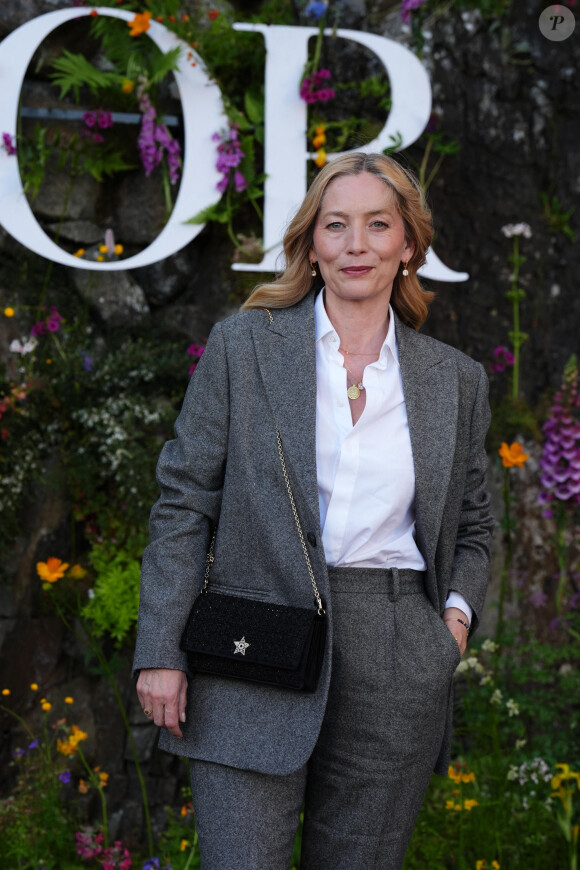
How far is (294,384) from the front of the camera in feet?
5.98

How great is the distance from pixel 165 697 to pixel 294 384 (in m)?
0.68

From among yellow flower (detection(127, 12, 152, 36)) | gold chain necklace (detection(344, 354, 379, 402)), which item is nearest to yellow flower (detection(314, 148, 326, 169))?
yellow flower (detection(127, 12, 152, 36))

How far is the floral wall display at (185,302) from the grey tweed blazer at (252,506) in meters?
1.38

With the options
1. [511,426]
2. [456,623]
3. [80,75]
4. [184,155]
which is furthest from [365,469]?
[80,75]

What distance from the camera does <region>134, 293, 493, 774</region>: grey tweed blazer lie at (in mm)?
1718

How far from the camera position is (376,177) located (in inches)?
76.4

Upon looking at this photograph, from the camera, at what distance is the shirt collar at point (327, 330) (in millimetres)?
1945

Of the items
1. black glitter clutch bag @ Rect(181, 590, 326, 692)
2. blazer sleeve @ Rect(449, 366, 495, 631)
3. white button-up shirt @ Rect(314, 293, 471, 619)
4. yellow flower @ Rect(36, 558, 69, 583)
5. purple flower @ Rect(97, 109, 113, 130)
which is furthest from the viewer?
purple flower @ Rect(97, 109, 113, 130)

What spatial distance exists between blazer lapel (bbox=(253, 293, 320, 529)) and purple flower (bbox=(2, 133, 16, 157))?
201cm

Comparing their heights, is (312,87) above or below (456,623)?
above

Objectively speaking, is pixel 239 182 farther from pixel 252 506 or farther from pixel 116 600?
pixel 252 506

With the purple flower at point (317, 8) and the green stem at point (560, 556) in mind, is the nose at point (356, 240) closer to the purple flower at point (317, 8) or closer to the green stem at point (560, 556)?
the purple flower at point (317, 8)

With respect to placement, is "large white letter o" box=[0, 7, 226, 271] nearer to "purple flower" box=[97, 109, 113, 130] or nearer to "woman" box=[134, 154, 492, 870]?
"purple flower" box=[97, 109, 113, 130]

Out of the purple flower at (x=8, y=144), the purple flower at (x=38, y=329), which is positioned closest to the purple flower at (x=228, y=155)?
the purple flower at (x=8, y=144)
